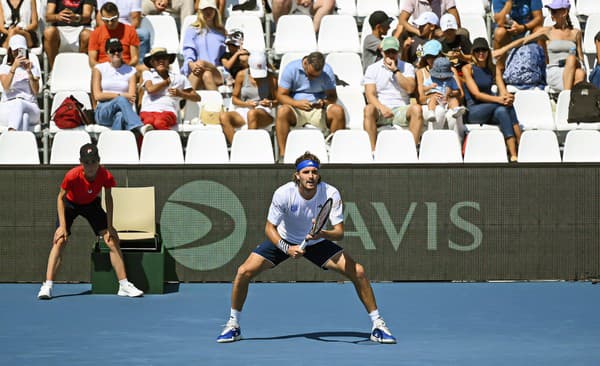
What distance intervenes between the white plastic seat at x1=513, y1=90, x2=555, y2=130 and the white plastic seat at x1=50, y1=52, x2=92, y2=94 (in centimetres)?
545

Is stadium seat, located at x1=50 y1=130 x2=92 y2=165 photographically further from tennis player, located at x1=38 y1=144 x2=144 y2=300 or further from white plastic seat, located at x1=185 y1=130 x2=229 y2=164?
tennis player, located at x1=38 y1=144 x2=144 y2=300

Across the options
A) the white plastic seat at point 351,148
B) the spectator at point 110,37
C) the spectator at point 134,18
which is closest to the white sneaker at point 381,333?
the white plastic seat at point 351,148

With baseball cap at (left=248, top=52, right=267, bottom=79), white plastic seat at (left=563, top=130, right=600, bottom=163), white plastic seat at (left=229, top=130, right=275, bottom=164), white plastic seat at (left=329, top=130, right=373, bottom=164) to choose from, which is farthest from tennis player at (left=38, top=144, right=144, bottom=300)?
white plastic seat at (left=563, top=130, right=600, bottom=163)

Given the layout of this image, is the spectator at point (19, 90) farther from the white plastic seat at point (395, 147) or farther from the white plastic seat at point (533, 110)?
the white plastic seat at point (533, 110)

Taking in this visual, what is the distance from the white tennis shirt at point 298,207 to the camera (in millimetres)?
8523

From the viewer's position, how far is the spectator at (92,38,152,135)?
1341 cm

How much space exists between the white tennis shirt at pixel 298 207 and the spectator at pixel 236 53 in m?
6.00

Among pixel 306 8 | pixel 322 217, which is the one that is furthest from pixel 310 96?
pixel 322 217

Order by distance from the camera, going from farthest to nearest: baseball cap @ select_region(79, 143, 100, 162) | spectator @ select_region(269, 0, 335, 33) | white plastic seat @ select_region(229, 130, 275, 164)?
spectator @ select_region(269, 0, 335, 33), white plastic seat @ select_region(229, 130, 275, 164), baseball cap @ select_region(79, 143, 100, 162)

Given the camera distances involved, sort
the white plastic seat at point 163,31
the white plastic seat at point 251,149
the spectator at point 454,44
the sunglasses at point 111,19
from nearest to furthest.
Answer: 1. the white plastic seat at point 251,149
2. the spectator at point 454,44
3. the sunglasses at point 111,19
4. the white plastic seat at point 163,31

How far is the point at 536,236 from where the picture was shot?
40.6 ft

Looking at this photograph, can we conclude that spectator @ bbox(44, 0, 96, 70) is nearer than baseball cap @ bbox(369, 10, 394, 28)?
No

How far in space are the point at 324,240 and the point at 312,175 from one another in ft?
1.89

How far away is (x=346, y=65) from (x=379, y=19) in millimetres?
728
